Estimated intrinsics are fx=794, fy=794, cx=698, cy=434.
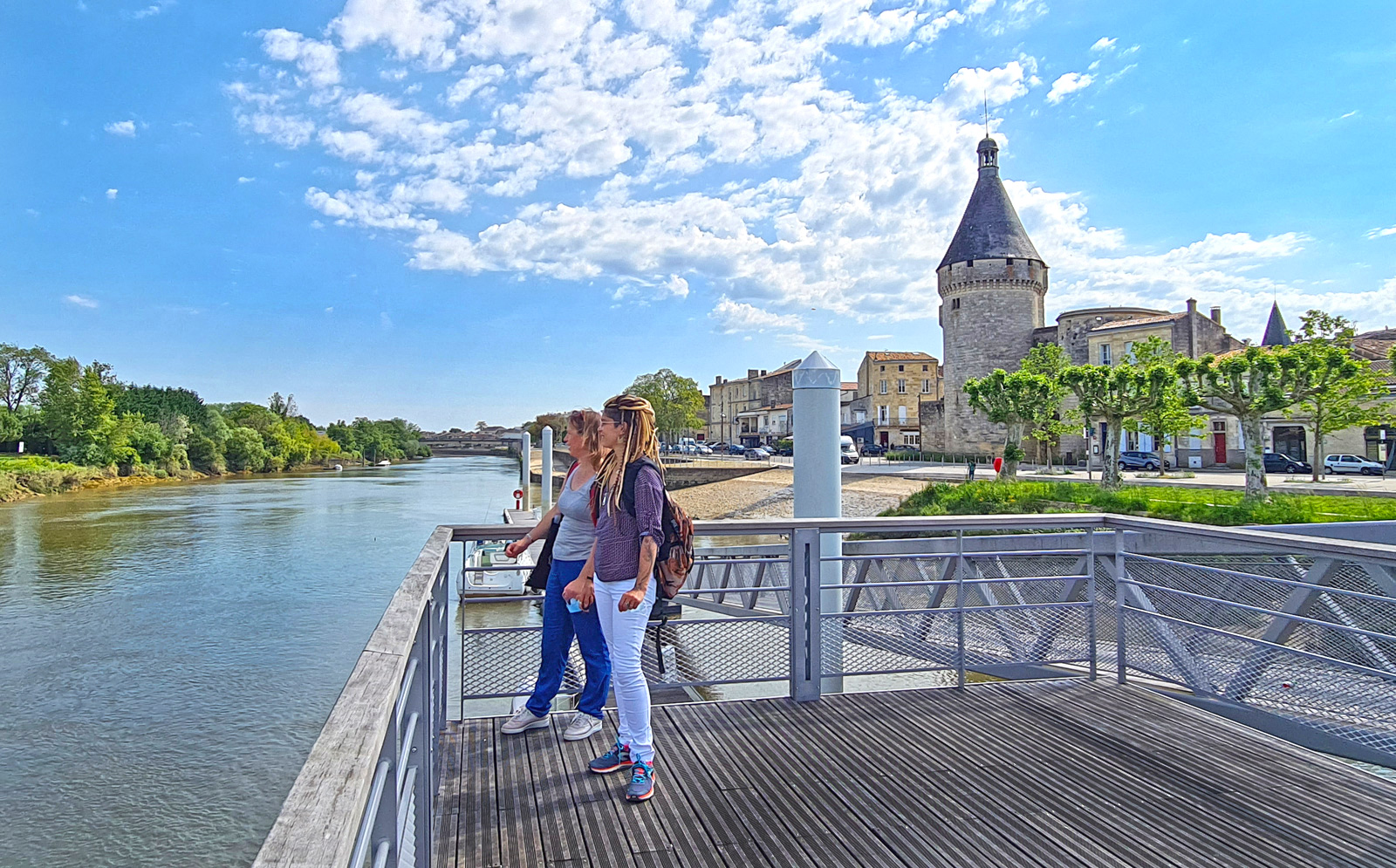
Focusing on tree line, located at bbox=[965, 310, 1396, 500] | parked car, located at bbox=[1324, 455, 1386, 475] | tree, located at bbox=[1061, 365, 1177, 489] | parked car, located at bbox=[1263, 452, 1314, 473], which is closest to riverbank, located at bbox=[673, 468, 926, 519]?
tree line, located at bbox=[965, 310, 1396, 500]

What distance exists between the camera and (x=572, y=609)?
3.45m

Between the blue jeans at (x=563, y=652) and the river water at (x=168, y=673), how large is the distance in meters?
8.15

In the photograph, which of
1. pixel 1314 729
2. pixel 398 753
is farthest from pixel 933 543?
pixel 398 753

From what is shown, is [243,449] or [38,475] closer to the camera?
[38,475]

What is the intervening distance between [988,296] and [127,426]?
2526 inches

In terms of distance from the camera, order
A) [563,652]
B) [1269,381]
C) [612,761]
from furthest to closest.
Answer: [1269,381] < [563,652] < [612,761]

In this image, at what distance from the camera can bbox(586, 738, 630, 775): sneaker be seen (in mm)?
3318

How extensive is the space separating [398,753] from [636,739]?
62.9 inches

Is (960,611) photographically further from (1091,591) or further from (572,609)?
(572,609)

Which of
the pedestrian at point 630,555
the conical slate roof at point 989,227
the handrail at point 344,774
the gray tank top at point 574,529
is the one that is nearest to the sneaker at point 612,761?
the pedestrian at point 630,555

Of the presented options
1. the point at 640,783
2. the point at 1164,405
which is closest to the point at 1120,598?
the point at 640,783

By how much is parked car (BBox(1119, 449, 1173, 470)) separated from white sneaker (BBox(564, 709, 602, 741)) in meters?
37.9

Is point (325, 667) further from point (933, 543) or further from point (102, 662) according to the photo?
point (933, 543)

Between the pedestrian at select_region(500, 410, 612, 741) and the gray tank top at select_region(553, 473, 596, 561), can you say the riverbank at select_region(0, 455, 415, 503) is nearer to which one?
the pedestrian at select_region(500, 410, 612, 741)
